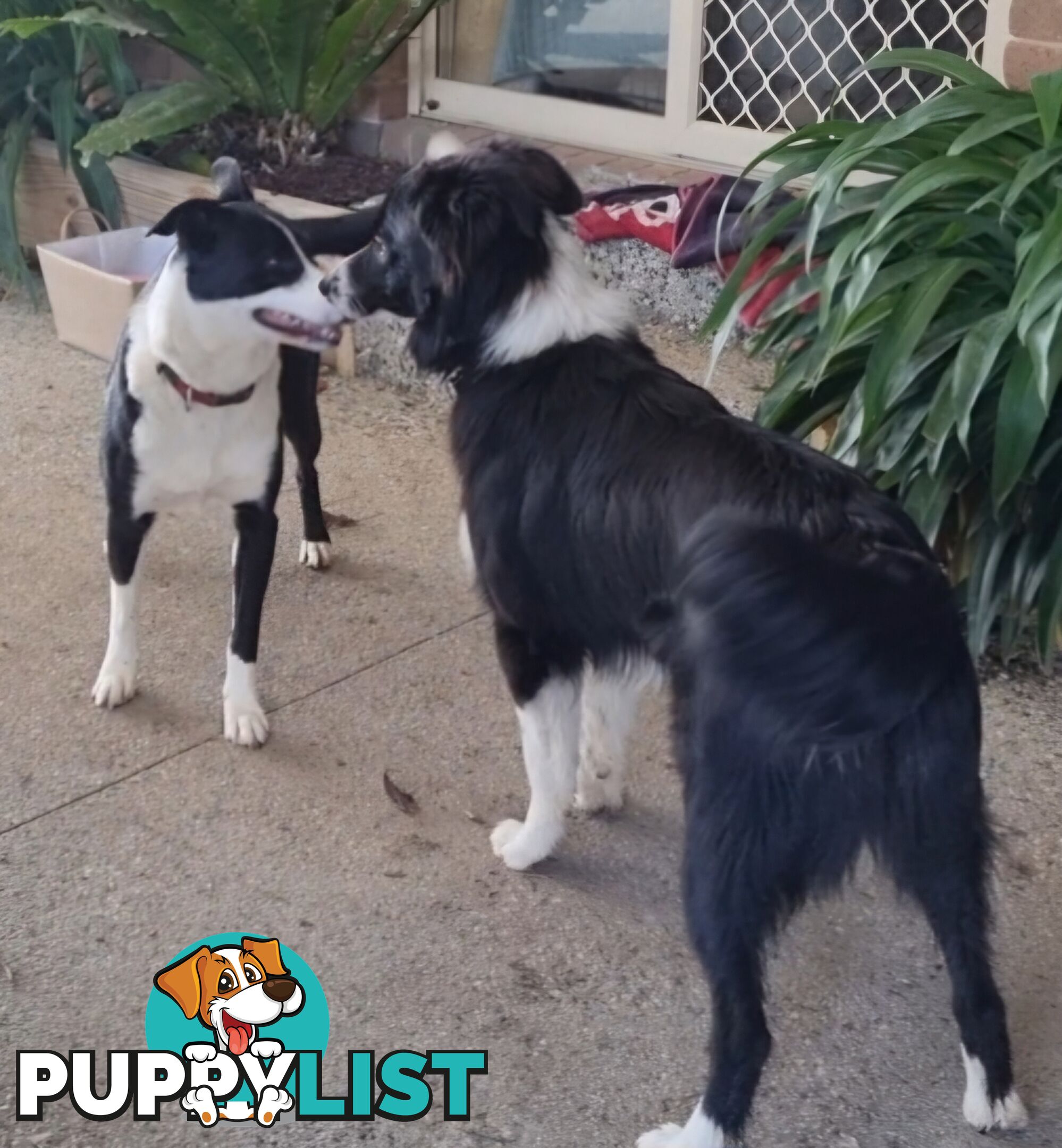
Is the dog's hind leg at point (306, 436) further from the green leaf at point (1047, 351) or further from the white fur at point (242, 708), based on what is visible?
the green leaf at point (1047, 351)

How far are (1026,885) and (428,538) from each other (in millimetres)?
1852

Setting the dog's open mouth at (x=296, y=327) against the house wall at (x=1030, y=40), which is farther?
the house wall at (x=1030, y=40)

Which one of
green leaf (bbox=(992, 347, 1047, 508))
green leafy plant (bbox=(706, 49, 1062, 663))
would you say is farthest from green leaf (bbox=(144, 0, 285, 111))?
green leaf (bbox=(992, 347, 1047, 508))

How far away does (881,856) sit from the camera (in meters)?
1.82

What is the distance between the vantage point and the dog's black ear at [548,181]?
7.38 ft

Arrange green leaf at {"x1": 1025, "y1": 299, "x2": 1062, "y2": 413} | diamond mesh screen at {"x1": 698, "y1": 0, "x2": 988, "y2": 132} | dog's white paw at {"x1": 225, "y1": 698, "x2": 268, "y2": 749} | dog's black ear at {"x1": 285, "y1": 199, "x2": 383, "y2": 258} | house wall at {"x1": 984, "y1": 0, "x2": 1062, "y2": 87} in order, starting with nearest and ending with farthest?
green leaf at {"x1": 1025, "y1": 299, "x2": 1062, "y2": 413}, dog's white paw at {"x1": 225, "y1": 698, "x2": 268, "y2": 749}, dog's black ear at {"x1": 285, "y1": 199, "x2": 383, "y2": 258}, house wall at {"x1": 984, "y1": 0, "x2": 1062, "y2": 87}, diamond mesh screen at {"x1": 698, "y1": 0, "x2": 988, "y2": 132}

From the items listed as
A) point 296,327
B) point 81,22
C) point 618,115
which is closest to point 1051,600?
point 296,327

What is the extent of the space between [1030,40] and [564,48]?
193cm

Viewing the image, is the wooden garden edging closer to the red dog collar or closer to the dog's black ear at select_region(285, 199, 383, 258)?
the dog's black ear at select_region(285, 199, 383, 258)

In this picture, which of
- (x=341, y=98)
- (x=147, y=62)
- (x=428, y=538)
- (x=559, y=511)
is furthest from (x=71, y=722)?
(x=147, y=62)

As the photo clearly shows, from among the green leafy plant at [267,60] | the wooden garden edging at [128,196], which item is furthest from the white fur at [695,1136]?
the green leafy plant at [267,60]

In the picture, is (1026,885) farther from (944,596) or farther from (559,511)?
(559,511)

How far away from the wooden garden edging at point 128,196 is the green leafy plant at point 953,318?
204cm

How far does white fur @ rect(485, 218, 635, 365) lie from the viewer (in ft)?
7.27
